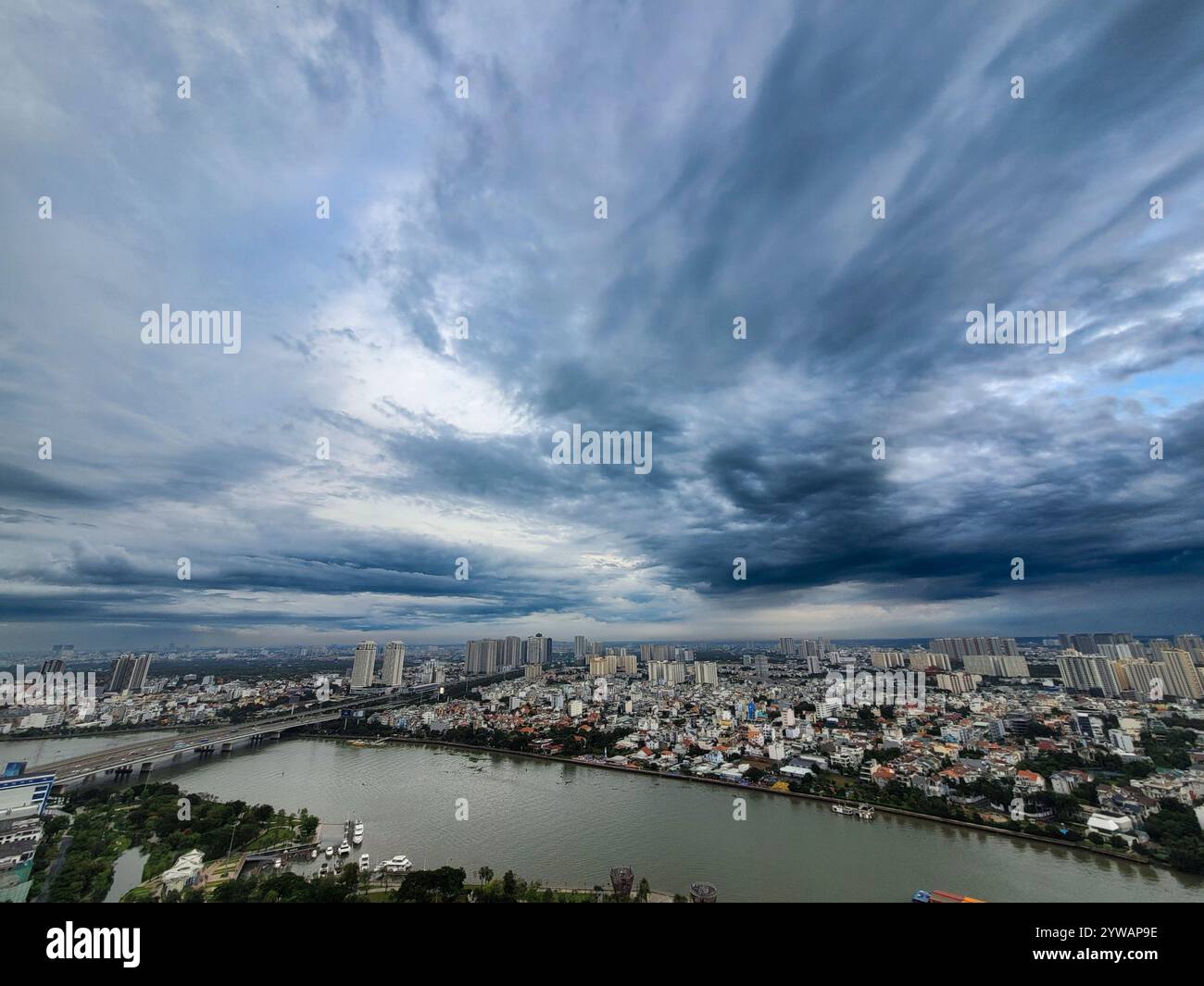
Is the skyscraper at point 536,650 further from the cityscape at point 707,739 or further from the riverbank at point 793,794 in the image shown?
the riverbank at point 793,794

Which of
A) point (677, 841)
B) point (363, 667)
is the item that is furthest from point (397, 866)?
point (363, 667)

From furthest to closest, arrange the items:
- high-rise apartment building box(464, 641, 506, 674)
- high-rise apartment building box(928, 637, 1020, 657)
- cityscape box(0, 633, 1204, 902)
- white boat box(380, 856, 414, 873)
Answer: high-rise apartment building box(464, 641, 506, 674) < high-rise apartment building box(928, 637, 1020, 657) < cityscape box(0, 633, 1204, 902) < white boat box(380, 856, 414, 873)

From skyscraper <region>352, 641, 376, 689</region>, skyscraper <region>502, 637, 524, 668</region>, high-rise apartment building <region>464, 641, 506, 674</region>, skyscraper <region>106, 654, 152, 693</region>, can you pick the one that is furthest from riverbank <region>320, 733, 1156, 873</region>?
skyscraper <region>502, 637, 524, 668</region>

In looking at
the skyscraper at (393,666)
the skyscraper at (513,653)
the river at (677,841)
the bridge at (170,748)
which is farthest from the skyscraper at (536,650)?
the river at (677,841)

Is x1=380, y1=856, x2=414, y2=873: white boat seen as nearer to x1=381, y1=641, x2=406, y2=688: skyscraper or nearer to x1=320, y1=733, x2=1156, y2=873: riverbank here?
x1=320, y1=733, x2=1156, y2=873: riverbank

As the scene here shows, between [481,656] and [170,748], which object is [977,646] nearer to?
[481,656]
